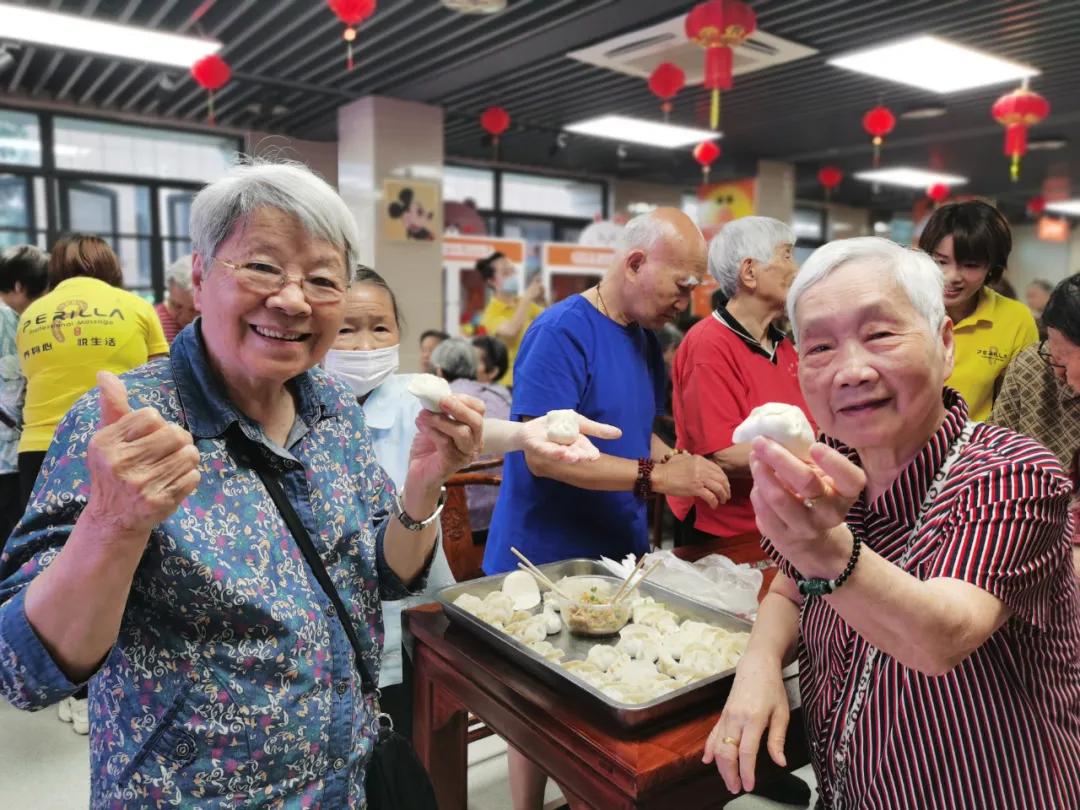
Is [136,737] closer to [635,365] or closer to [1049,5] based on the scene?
[635,365]

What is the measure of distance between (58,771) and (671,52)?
17.4 ft

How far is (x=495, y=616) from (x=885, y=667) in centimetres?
74

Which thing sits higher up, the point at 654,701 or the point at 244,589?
the point at 244,589

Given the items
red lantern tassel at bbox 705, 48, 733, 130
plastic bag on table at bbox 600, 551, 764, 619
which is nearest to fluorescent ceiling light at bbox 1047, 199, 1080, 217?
red lantern tassel at bbox 705, 48, 733, 130

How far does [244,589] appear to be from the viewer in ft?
3.41

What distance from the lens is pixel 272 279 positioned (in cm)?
113

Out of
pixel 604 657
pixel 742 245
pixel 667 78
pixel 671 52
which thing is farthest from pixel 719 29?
pixel 604 657

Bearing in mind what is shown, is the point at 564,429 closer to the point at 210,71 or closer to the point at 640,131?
the point at 210,71

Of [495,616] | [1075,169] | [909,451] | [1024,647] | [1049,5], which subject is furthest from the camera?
[1075,169]

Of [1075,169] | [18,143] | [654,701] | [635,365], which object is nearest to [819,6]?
[635,365]

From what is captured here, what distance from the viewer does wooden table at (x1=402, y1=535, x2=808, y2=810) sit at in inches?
43.6

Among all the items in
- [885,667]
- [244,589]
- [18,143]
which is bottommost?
[885,667]

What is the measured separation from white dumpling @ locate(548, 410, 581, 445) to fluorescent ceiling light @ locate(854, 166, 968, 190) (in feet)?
34.5

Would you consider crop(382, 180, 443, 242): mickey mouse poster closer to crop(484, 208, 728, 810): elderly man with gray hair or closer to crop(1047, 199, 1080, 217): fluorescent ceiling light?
crop(484, 208, 728, 810): elderly man with gray hair
